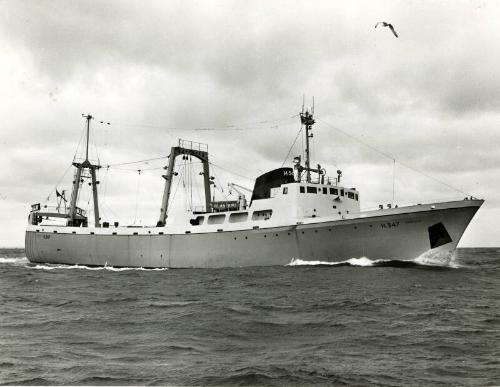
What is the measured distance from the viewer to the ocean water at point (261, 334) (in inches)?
300

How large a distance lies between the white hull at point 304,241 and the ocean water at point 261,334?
6034 mm

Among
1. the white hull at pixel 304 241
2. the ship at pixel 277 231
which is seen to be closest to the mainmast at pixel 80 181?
the ship at pixel 277 231

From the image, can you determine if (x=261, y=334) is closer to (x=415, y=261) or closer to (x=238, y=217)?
(x=415, y=261)

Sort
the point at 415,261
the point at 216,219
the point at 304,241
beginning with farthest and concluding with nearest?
the point at 216,219 → the point at 304,241 → the point at 415,261

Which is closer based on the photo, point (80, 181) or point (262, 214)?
point (262, 214)

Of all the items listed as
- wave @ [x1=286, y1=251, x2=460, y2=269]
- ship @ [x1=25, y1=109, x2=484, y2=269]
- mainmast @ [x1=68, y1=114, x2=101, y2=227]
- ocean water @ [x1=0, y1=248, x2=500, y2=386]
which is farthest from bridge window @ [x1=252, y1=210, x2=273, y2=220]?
mainmast @ [x1=68, y1=114, x2=101, y2=227]

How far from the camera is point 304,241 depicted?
27.7 meters

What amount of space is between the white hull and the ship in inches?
2.3

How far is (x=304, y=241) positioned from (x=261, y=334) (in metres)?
17.3

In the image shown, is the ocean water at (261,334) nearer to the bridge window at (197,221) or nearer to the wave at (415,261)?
the wave at (415,261)

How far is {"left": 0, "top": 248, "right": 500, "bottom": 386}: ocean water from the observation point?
7.63 m

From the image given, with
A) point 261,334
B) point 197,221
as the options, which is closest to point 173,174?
point 197,221

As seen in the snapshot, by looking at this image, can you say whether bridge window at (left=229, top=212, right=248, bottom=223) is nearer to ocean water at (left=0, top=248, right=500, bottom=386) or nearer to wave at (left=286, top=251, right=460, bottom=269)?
wave at (left=286, top=251, right=460, bottom=269)

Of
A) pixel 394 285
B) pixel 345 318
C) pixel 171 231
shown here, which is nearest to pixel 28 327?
pixel 345 318
